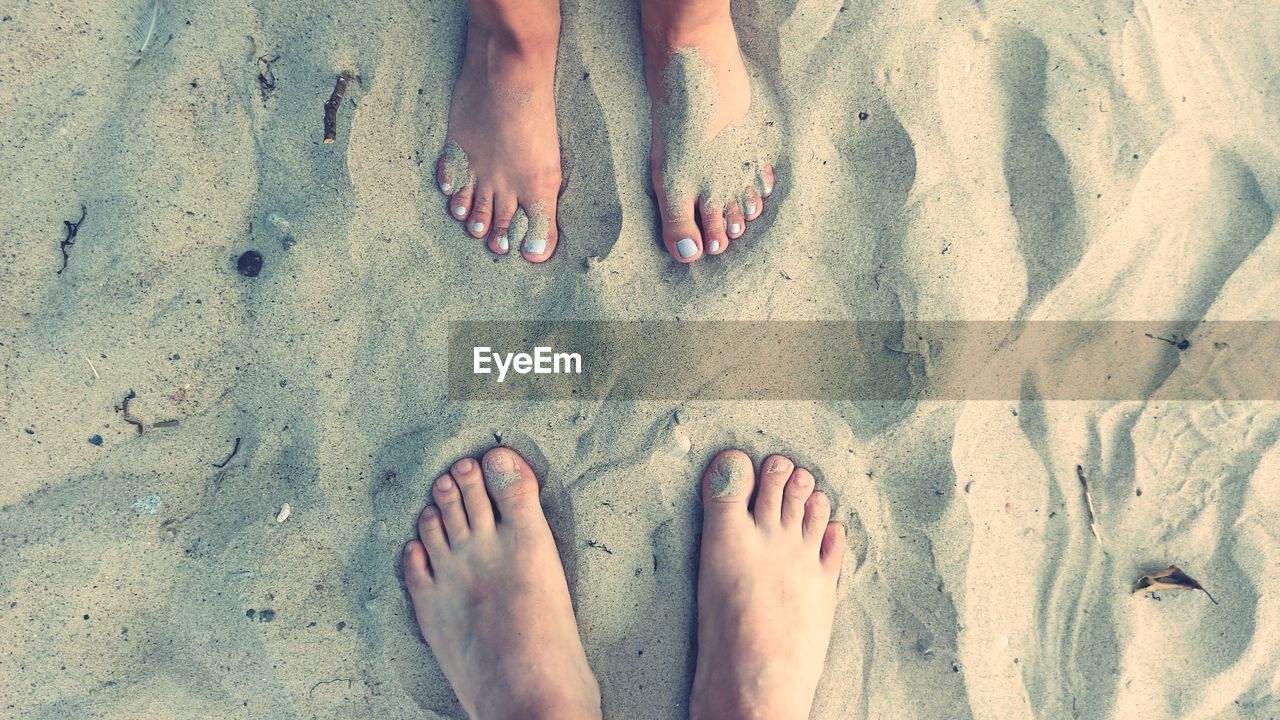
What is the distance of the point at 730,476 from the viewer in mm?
1699

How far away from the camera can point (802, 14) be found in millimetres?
1721

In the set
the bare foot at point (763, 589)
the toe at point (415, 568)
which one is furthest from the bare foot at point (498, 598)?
the bare foot at point (763, 589)

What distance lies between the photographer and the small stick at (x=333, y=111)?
165 centimetres

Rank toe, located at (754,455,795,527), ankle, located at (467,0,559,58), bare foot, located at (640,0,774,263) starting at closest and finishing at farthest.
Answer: ankle, located at (467,0,559,58) → bare foot, located at (640,0,774,263) → toe, located at (754,455,795,527)

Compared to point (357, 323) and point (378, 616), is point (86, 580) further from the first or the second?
point (357, 323)

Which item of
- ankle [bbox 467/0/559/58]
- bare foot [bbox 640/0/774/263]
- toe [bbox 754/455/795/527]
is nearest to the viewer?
ankle [bbox 467/0/559/58]

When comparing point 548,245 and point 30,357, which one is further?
point 548,245

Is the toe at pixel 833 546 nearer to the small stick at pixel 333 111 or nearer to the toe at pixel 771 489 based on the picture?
the toe at pixel 771 489

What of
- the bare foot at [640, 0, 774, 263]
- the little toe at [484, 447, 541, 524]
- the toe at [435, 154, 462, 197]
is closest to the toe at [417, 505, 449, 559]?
the little toe at [484, 447, 541, 524]

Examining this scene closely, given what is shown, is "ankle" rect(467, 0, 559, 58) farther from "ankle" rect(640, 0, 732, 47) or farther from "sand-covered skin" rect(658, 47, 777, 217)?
"sand-covered skin" rect(658, 47, 777, 217)

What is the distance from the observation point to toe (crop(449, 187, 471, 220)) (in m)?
1.72

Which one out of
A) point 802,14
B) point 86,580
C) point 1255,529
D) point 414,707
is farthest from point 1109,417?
point 86,580

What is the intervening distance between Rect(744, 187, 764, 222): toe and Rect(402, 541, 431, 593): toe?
1.27 m

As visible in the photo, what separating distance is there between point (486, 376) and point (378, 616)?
694mm
